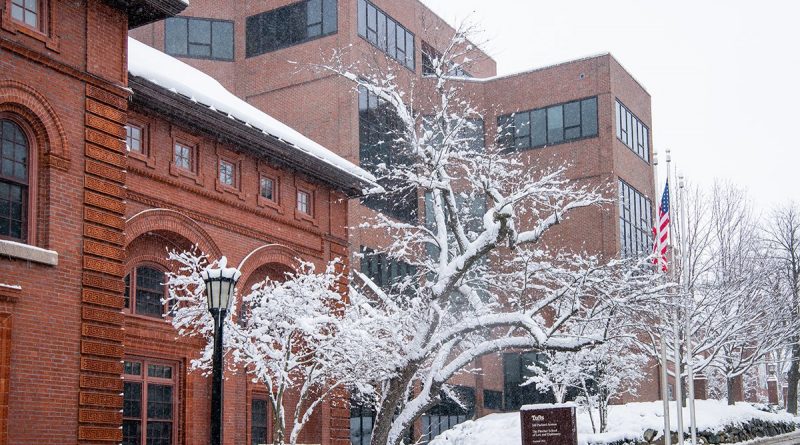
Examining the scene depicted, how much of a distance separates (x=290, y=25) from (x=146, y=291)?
21085mm

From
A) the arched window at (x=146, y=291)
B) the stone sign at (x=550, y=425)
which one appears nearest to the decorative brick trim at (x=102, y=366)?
the arched window at (x=146, y=291)

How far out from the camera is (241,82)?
134 ft

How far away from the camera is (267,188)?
24922 millimetres

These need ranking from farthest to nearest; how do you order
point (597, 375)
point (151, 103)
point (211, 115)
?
point (597, 375) < point (211, 115) < point (151, 103)

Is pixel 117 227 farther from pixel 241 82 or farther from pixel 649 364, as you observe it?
pixel 649 364

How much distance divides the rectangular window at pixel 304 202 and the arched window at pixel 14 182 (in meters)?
11.2

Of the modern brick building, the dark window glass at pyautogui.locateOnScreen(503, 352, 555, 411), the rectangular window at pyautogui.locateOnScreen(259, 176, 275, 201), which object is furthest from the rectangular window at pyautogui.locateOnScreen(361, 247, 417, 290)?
the rectangular window at pyautogui.locateOnScreen(259, 176, 275, 201)

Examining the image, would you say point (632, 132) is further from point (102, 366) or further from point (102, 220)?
point (102, 366)

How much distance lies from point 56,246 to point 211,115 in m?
6.97

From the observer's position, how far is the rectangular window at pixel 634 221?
146ft

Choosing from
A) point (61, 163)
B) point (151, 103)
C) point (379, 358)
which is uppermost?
point (151, 103)

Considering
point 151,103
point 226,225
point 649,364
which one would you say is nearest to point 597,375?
point 649,364

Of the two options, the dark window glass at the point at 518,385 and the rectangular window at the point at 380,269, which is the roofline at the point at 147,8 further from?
the dark window glass at the point at 518,385

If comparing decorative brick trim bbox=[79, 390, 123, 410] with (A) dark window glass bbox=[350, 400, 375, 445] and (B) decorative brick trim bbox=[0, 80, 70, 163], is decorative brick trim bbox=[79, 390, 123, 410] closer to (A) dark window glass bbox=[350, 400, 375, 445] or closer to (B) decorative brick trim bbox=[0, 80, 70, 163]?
(B) decorative brick trim bbox=[0, 80, 70, 163]
